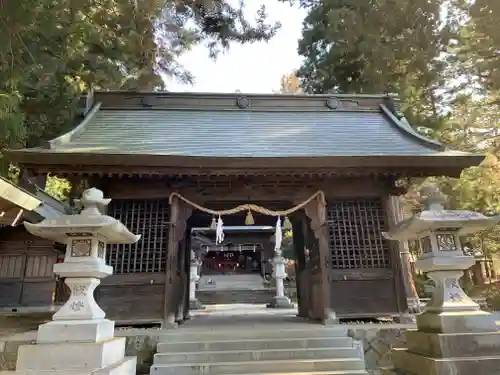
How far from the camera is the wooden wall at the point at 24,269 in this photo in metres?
12.6

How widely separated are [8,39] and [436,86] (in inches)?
610

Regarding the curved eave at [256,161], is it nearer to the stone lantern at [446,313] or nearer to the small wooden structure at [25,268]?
the stone lantern at [446,313]

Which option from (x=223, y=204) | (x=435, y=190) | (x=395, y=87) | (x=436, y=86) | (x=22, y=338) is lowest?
(x=22, y=338)

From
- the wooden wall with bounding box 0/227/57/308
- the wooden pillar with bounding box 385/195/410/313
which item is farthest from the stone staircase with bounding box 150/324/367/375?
the wooden wall with bounding box 0/227/57/308

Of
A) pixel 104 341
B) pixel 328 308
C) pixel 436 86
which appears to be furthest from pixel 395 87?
pixel 104 341

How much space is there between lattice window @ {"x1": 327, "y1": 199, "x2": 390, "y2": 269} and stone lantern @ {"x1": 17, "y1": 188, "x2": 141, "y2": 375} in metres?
4.59

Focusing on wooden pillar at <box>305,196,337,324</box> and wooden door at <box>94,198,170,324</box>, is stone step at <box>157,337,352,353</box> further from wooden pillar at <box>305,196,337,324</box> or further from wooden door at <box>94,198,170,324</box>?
wooden door at <box>94,198,170,324</box>

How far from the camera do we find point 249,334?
20.8 ft

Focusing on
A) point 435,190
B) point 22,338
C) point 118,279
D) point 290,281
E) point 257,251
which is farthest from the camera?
point 257,251

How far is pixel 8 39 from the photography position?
645 centimetres

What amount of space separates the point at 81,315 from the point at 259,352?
9.14ft

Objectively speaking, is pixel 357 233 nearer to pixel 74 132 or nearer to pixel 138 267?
pixel 138 267

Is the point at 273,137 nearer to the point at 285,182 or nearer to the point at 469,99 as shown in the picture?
the point at 285,182

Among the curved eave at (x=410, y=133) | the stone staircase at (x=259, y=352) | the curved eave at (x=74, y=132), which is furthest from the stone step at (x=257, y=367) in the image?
the curved eave at (x=410, y=133)
